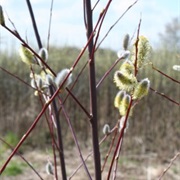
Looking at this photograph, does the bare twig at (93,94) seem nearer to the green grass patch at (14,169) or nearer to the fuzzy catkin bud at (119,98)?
the fuzzy catkin bud at (119,98)

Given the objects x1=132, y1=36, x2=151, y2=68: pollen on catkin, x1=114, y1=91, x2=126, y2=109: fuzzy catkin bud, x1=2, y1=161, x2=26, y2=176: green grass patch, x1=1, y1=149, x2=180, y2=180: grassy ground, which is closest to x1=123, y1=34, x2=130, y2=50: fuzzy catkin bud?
x1=114, y1=91, x2=126, y2=109: fuzzy catkin bud

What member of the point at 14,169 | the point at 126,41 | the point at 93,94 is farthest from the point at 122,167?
the point at 93,94

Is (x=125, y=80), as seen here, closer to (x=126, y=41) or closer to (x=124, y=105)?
(x=124, y=105)

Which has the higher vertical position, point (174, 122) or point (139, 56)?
point (139, 56)

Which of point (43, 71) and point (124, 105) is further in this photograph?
point (43, 71)

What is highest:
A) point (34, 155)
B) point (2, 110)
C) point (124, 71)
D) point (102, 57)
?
point (124, 71)

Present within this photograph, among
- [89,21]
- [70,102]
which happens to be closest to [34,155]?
[70,102]

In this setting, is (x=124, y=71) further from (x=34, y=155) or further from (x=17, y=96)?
(x=17, y=96)

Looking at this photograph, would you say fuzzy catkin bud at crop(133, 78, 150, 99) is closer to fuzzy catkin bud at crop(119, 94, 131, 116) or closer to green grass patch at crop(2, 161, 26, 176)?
fuzzy catkin bud at crop(119, 94, 131, 116)
